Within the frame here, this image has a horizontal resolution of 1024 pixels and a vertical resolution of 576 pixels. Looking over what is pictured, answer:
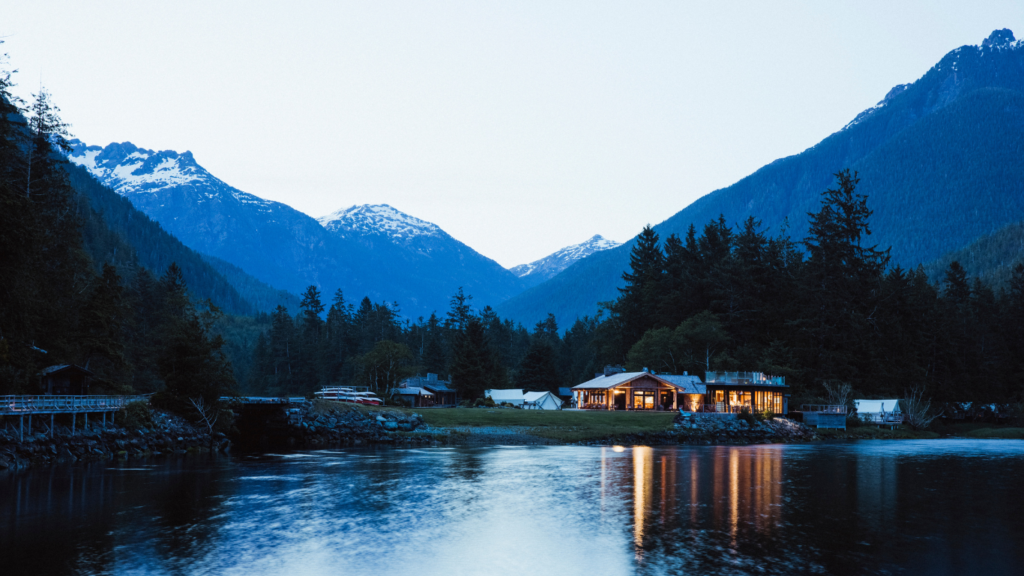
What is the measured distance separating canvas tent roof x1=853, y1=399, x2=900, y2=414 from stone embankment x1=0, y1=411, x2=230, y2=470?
7345 cm

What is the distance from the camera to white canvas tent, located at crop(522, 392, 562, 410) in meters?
104

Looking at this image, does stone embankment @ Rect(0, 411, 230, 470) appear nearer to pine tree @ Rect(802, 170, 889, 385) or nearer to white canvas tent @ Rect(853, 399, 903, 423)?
white canvas tent @ Rect(853, 399, 903, 423)

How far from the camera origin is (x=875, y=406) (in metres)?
92.6

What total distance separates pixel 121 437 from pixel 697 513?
137ft

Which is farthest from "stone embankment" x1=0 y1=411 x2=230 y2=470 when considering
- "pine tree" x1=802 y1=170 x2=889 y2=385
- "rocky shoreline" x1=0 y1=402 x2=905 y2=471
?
"pine tree" x1=802 y1=170 x2=889 y2=385

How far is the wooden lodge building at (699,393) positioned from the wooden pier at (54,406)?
55.4m

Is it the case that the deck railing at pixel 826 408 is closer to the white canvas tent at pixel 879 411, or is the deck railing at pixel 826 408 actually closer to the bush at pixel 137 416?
the white canvas tent at pixel 879 411

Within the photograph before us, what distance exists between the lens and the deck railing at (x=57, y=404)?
143ft

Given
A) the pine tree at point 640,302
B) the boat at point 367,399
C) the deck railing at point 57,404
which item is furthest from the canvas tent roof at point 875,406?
the deck railing at point 57,404

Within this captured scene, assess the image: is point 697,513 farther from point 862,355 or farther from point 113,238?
point 113,238

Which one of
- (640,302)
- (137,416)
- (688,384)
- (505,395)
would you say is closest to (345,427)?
(137,416)

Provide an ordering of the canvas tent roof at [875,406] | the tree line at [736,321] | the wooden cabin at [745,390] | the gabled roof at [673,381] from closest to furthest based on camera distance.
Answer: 1. the tree line at [736,321]
2. the wooden cabin at [745,390]
3. the gabled roof at [673,381]
4. the canvas tent roof at [875,406]

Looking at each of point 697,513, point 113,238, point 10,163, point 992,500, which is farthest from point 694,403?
point 113,238

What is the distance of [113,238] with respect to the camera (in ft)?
576
